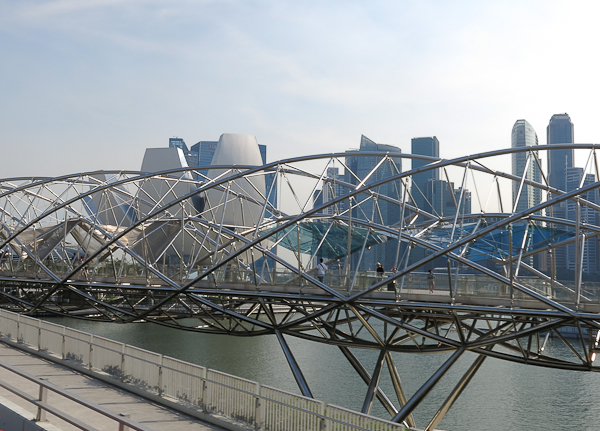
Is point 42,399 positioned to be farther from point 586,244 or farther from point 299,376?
point 586,244

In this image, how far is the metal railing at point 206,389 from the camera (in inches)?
488

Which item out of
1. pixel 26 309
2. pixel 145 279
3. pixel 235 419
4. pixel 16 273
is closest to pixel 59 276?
pixel 16 273

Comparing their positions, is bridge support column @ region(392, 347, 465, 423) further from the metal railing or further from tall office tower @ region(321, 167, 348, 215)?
the metal railing

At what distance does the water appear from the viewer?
111 ft

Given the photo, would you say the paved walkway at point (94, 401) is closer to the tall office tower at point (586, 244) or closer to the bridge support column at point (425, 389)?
the bridge support column at point (425, 389)

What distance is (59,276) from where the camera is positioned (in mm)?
40281

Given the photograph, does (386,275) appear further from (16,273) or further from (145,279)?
(16,273)

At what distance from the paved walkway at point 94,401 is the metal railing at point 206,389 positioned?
0.51m

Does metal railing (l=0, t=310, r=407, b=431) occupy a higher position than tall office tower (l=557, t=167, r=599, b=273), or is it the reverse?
tall office tower (l=557, t=167, r=599, b=273)

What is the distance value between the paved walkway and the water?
790 inches

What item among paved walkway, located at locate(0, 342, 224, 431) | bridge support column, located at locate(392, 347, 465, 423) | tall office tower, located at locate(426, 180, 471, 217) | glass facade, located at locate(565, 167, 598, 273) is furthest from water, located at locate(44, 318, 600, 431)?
paved walkway, located at locate(0, 342, 224, 431)

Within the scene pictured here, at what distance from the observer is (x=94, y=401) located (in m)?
15.8

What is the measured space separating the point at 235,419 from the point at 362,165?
141 m

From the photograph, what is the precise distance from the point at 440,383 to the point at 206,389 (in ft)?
103
